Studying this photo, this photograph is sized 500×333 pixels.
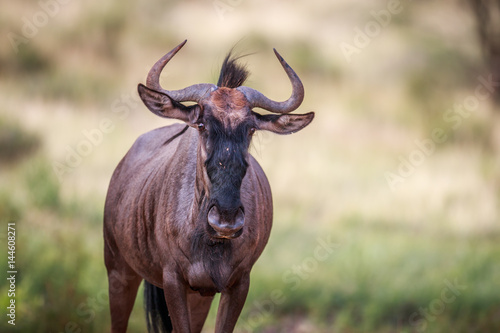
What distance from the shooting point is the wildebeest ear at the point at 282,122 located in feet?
16.9

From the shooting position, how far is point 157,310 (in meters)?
6.48

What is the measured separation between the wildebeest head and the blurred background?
130 inches

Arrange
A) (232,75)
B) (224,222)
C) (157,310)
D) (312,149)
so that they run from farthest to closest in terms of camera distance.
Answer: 1. (312,149)
2. (157,310)
3. (232,75)
4. (224,222)

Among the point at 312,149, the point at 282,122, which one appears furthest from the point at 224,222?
the point at 312,149

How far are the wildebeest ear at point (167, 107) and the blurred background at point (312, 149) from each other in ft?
11.4

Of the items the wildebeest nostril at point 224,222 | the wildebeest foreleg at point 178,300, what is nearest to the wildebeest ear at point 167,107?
the wildebeest nostril at point 224,222

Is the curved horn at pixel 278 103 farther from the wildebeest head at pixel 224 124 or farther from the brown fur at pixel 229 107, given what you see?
the brown fur at pixel 229 107

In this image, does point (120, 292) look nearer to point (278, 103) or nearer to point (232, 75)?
point (232, 75)

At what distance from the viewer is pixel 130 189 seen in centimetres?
631

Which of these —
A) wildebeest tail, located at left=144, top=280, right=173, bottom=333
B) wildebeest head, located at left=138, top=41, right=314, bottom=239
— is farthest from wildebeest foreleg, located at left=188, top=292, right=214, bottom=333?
wildebeest head, located at left=138, top=41, right=314, bottom=239

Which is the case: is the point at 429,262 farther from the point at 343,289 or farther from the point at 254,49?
the point at 254,49

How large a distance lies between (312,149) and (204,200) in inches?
392

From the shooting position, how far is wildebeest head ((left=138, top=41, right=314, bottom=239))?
4598 millimetres

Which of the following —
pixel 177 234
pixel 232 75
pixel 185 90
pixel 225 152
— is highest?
pixel 232 75
